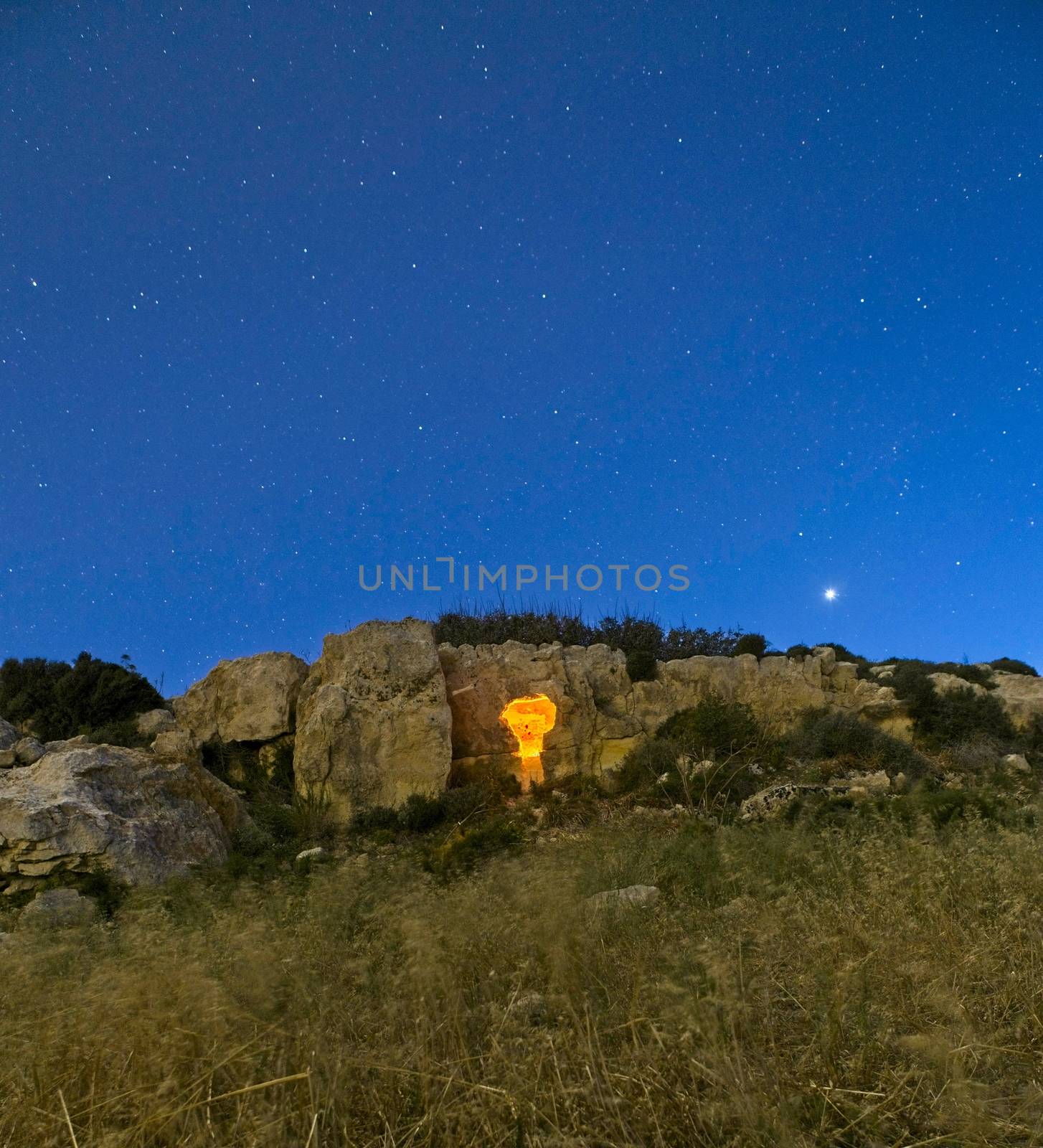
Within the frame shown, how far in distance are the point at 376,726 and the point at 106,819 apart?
17.3 feet

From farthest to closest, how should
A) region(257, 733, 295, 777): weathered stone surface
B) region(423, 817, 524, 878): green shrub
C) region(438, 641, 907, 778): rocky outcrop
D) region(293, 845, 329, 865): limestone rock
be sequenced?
region(438, 641, 907, 778): rocky outcrop < region(257, 733, 295, 777): weathered stone surface < region(293, 845, 329, 865): limestone rock < region(423, 817, 524, 878): green shrub

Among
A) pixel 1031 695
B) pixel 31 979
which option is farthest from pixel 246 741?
pixel 1031 695

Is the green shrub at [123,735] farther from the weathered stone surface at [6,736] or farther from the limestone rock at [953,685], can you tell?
the limestone rock at [953,685]

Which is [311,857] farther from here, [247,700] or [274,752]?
[247,700]

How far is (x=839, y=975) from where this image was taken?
2.52 meters

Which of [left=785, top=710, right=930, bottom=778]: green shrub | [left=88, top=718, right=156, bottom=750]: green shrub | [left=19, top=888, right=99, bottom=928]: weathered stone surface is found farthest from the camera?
[left=88, top=718, right=156, bottom=750]: green shrub

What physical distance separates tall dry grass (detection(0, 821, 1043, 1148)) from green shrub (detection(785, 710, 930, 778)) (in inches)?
384

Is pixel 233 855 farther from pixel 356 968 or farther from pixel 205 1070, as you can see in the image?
pixel 205 1070

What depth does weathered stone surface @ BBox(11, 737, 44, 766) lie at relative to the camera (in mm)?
9805

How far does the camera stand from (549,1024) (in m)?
2.63

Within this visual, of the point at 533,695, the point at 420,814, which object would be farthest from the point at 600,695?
the point at 420,814

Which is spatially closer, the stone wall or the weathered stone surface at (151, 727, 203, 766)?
the weathered stone surface at (151, 727, 203, 766)

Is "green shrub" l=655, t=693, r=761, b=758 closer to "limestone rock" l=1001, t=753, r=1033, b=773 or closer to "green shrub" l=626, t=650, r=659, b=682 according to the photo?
"green shrub" l=626, t=650, r=659, b=682

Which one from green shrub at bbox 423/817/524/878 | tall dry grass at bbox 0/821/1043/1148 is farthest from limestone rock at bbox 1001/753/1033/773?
tall dry grass at bbox 0/821/1043/1148
